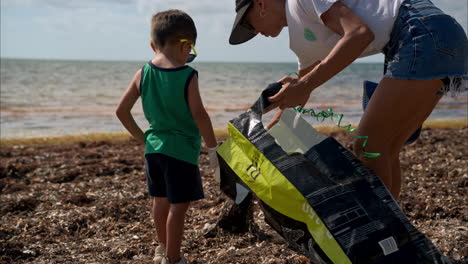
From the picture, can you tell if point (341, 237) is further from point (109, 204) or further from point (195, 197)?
point (109, 204)

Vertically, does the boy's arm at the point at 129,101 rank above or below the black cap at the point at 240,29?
below

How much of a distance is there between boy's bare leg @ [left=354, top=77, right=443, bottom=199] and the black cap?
2.77 feet

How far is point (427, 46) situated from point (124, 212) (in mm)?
3116

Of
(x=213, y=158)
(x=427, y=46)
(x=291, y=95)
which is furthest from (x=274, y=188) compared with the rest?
(x=427, y=46)

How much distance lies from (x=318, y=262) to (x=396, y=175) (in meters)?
0.91

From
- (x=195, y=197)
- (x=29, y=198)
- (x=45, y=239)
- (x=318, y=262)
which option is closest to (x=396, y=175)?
(x=318, y=262)

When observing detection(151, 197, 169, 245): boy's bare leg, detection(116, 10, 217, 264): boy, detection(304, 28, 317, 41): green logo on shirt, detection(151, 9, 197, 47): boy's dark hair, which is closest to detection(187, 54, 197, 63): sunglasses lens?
detection(116, 10, 217, 264): boy

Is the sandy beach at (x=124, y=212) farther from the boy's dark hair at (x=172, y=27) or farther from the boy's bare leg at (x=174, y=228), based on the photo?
the boy's dark hair at (x=172, y=27)

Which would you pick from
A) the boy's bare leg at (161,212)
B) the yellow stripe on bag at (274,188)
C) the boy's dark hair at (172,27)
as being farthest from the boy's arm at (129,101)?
the yellow stripe on bag at (274,188)

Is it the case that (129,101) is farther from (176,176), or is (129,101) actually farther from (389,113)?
(389,113)

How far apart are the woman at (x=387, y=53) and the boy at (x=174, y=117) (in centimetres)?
55

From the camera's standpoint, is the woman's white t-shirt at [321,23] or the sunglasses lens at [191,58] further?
the sunglasses lens at [191,58]

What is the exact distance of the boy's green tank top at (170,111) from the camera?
9.18 ft

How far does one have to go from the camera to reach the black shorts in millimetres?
2863
